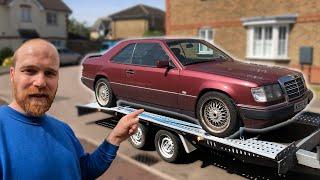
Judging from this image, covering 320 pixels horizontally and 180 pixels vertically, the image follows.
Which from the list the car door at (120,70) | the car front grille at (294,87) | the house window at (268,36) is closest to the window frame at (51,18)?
the house window at (268,36)

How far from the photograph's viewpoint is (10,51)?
35000 mm

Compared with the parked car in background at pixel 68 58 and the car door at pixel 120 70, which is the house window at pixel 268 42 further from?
the parked car in background at pixel 68 58

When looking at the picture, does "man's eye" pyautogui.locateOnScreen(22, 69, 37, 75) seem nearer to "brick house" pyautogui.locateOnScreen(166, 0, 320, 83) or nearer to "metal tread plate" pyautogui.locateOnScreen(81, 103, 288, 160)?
"metal tread plate" pyautogui.locateOnScreen(81, 103, 288, 160)

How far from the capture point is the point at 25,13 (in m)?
37.8

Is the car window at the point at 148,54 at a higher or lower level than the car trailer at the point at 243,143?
higher

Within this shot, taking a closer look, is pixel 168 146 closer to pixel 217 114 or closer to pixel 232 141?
pixel 217 114

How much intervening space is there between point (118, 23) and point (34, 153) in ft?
166

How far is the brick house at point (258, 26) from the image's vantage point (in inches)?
700

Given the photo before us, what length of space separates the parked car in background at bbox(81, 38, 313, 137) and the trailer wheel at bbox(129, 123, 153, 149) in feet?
1.66

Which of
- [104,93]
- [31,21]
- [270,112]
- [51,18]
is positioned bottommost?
[104,93]

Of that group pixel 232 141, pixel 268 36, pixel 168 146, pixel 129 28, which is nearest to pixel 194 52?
pixel 168 146

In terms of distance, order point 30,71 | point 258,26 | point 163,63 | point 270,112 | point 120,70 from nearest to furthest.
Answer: point 30,71 → point 270,112 → point 163,63 → point 120,70 → point 258,26

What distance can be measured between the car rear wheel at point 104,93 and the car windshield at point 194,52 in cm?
198

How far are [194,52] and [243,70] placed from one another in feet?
4.09
